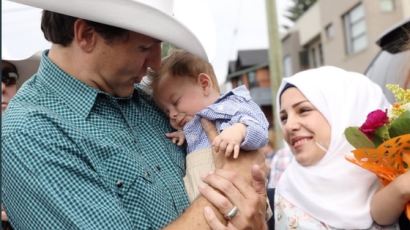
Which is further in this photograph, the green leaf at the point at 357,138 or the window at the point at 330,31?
the window at the point at 330,31

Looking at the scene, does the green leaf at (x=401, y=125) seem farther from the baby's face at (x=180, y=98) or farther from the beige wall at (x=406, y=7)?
the beige wall at (x=406, y=7)

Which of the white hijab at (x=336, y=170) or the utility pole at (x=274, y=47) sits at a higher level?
the white hijab at (x=336, y=170)

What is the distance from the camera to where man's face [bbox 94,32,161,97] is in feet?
5.92

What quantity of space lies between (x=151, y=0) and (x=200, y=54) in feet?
0.91

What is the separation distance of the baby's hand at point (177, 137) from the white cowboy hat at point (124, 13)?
1.28 feet

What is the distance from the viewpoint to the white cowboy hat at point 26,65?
2.74 m

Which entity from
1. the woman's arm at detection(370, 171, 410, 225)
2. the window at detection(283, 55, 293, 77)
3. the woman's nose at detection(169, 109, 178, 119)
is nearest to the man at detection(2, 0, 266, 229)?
the woman's nose at detection(169, 109, 178, 119)

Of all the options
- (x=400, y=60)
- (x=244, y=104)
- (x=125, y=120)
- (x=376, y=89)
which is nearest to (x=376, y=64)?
(x=400, y=60)

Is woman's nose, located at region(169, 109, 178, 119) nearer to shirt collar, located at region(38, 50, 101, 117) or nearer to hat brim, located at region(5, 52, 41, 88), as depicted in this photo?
shirt collar, located at region(38, 50, 101, 117)

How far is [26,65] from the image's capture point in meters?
2.83

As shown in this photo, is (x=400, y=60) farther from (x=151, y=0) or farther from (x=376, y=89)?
(x=151, y=0)

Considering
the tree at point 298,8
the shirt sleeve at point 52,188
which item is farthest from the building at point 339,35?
the tree at point 298,8

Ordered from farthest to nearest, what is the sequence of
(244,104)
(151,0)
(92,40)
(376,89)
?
(376,89) < (244,104) < (92,40) < (151,0)

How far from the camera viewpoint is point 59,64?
185cm
